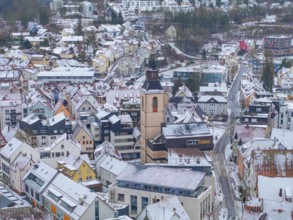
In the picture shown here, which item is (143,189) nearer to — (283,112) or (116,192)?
(116,192)

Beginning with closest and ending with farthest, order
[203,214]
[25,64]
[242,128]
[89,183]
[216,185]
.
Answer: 1. [203,214]
2. [89,183]
3. [216,185]
4. [242,128]
5. [25,64]

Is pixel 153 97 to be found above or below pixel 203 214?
above

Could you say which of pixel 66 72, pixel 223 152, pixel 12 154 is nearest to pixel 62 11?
pixel 66 72

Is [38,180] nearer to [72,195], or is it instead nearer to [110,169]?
[72,195]

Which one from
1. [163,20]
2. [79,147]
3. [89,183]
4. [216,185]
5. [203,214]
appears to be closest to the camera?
[203,214]

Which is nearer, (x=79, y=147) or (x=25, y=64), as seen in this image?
(x=79, y=147)

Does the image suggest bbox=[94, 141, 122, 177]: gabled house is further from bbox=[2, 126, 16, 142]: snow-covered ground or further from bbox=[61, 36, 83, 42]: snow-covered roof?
bbox=[61, 36, 83, 42]: snow-covered roof

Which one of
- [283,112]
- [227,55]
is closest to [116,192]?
[283,112]
